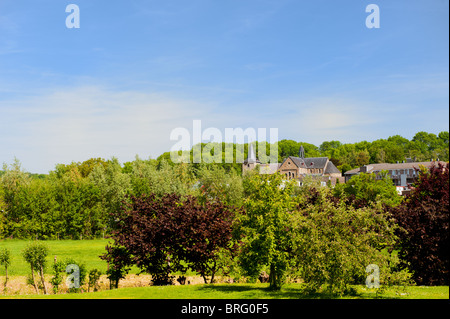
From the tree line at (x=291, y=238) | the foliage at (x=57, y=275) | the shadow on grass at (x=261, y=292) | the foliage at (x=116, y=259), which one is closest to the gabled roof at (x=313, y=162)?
the tree line at (x=291, y=238)

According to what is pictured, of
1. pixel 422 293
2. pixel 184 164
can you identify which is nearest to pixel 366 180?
pixel 184 164

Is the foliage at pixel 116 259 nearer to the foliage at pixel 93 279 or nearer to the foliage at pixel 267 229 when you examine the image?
the foliage at pixel 93 279

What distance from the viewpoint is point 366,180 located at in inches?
2260

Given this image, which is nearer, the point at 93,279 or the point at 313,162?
the point at 93,279

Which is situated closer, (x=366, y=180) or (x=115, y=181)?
(x=366, y=180)

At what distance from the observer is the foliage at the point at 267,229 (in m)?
17.2

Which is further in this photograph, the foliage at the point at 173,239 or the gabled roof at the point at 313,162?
the gabled roof at the point at 313,162

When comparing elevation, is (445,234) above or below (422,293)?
above

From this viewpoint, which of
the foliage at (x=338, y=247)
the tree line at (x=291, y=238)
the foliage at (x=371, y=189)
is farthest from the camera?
the foliage at (x=371, y=189)

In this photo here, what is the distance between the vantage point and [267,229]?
16922 millimetres

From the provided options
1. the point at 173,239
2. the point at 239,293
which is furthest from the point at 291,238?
the point at 173,239

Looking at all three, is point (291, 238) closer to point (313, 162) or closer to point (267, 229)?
point (267, 229)
